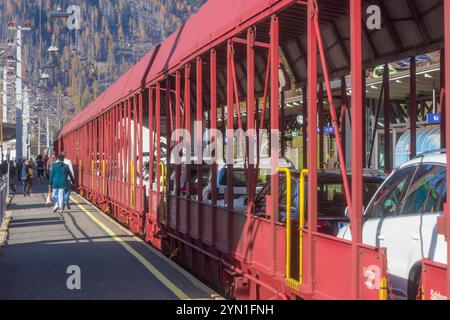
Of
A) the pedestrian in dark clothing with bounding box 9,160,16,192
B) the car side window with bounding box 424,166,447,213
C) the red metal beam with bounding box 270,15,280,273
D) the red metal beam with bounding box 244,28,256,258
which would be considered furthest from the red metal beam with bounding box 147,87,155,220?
the pedestrian in dark clothing with bounding box 9,160,16,192

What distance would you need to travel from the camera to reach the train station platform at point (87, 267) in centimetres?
901

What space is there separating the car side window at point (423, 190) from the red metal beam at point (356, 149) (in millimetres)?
909

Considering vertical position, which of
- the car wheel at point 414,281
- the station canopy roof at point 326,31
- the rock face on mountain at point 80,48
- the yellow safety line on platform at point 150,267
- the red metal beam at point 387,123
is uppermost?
the rock face on mountain at point 80,48

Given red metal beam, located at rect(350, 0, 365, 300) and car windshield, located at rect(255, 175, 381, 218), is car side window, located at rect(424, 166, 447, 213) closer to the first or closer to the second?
red metal beam, located at rect(350, 0, 365, 300)

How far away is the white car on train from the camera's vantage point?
17.5 feet

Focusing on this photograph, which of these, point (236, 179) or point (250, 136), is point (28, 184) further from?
point (250, 136)

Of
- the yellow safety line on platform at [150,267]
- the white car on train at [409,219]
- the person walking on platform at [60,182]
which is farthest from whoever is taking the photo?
the person walking on platform at [60,182]

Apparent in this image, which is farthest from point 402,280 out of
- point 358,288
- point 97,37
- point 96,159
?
point 97,37

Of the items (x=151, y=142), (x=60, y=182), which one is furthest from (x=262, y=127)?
(x=60, y=182)

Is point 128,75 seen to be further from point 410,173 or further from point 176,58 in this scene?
point 410,173

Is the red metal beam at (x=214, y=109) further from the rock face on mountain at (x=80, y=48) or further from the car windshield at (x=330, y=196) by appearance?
the rock face on mountain at (x=80, y=48)

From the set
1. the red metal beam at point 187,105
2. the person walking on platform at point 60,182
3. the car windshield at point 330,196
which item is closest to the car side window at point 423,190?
the car windshield at point 330,196

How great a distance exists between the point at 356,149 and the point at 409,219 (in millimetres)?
874
